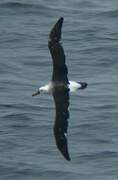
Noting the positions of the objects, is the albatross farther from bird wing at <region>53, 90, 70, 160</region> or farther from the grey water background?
the grey water background

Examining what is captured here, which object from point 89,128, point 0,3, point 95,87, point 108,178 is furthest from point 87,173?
point 0,3

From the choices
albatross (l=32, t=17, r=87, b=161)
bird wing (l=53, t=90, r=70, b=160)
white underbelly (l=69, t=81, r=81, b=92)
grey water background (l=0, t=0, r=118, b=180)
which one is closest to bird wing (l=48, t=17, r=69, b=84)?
albatross (l=32, t=17, r=87, b=161)

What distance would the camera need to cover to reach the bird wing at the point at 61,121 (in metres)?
18.7

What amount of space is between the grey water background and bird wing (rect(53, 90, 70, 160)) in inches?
76.7

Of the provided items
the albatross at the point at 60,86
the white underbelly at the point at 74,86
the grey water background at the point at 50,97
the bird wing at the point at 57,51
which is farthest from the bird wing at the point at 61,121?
the grey water background at the point at 50,97

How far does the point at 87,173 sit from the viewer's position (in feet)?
68.5

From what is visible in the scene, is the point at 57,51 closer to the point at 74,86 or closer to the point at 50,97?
the point at 74,86

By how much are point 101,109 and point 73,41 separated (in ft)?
15.1

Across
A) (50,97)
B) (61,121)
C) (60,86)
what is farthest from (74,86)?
(50,97)

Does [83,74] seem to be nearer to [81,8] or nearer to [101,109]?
[101,109]

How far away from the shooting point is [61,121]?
61.6 ft

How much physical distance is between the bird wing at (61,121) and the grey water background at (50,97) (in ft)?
6.39

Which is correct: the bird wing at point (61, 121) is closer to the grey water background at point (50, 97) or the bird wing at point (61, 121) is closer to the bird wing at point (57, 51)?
the bird wing at point (57, 51)

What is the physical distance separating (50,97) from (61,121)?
19.6 ft
